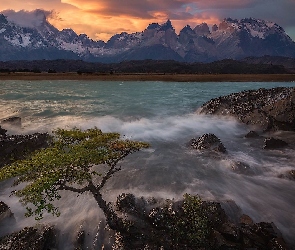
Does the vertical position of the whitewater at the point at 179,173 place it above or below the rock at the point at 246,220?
below

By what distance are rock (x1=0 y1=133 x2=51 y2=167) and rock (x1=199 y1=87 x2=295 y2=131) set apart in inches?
1099

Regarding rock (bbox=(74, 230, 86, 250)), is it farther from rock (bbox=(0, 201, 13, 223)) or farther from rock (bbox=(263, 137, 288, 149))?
rock (bbox=(263, 137, 288, 149))

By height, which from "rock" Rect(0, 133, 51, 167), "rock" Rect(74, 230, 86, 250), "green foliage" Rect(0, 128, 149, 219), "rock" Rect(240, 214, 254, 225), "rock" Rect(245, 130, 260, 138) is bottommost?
"rock" Rect(74, 230, 86, 250)

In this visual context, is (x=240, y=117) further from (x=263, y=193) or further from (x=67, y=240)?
(x=67, y=240)

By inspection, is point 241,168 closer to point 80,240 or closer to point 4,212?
point 80,240

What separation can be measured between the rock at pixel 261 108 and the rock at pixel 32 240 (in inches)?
1212

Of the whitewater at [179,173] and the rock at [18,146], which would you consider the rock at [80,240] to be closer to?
the whitewater at [179,173]

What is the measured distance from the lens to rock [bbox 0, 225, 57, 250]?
1517 cm

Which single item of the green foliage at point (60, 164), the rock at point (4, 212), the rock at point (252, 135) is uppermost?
the green foliage at point (60, 164)

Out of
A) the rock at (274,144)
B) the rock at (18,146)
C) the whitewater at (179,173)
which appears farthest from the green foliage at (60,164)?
the rock at (274,144)

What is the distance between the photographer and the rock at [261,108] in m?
38.1

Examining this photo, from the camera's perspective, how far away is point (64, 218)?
18.7 m

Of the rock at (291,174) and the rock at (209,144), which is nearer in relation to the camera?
the rock at (291,174)

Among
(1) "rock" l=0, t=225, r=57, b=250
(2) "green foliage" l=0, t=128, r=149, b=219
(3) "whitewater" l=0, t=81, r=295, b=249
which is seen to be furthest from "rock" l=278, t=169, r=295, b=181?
(1) "rock" l=0, t=225, r=57, b=250
